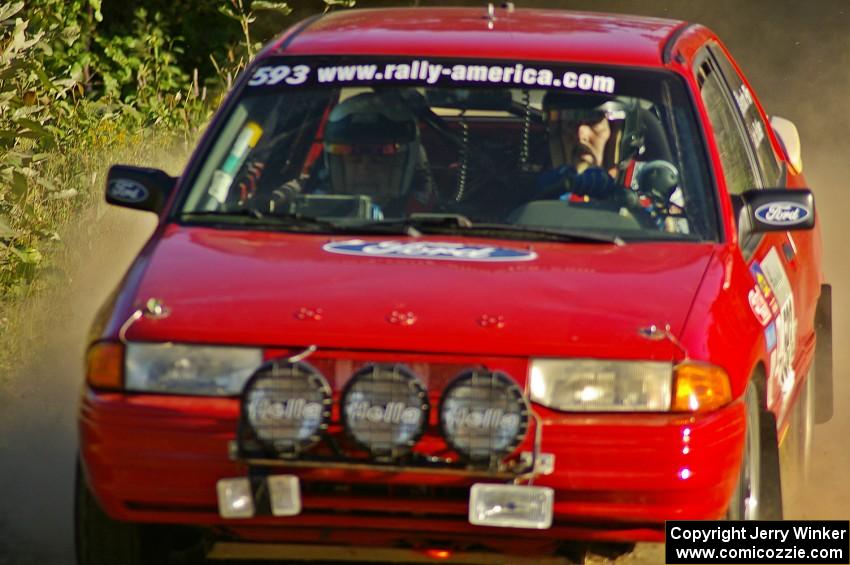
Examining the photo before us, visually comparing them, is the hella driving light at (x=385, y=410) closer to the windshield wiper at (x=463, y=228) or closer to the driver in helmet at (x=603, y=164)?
the windshield wiper at (x=463, y=228)

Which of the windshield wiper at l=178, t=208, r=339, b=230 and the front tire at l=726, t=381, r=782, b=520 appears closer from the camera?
the front tire at l=726, t=381, r=782, b=520

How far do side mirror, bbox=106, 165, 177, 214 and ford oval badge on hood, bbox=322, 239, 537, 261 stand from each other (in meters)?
0.85

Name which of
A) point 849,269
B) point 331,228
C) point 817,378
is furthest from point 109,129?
point 331,228

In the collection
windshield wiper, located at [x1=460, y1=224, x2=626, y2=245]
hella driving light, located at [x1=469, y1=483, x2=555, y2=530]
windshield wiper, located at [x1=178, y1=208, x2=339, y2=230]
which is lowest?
hella driving light, located at [x1=469, y1=483, x2=555, y2=530]

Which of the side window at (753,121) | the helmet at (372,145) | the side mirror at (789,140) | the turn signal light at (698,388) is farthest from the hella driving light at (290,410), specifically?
the side mirror at (789,140)

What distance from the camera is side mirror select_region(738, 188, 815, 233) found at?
18.9ft

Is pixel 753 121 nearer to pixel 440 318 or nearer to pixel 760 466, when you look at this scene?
pixel 760 466

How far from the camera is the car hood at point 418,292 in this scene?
4684 millimetres

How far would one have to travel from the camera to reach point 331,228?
5.52 m

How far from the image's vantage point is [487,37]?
6211 mm

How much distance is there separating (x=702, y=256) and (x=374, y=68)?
4.29ft

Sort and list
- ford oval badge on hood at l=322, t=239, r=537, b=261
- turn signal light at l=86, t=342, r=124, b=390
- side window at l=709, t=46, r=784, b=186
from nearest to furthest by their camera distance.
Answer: turn signal light at l=86, t=342, r=124, b=390, ford oval badge on hood at l=322, t=239, r=537, b=261, side window at l=709, t=46, r=784, b=186

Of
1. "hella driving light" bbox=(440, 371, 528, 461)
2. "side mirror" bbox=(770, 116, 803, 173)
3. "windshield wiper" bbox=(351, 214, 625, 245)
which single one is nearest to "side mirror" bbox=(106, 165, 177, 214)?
"windshield wiper" bbox=(351, 214, 625, 245)

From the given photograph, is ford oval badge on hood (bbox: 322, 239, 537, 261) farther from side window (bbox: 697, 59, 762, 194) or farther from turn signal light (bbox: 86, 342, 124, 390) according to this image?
side window (bbox: 697, 59, 762, 194)
